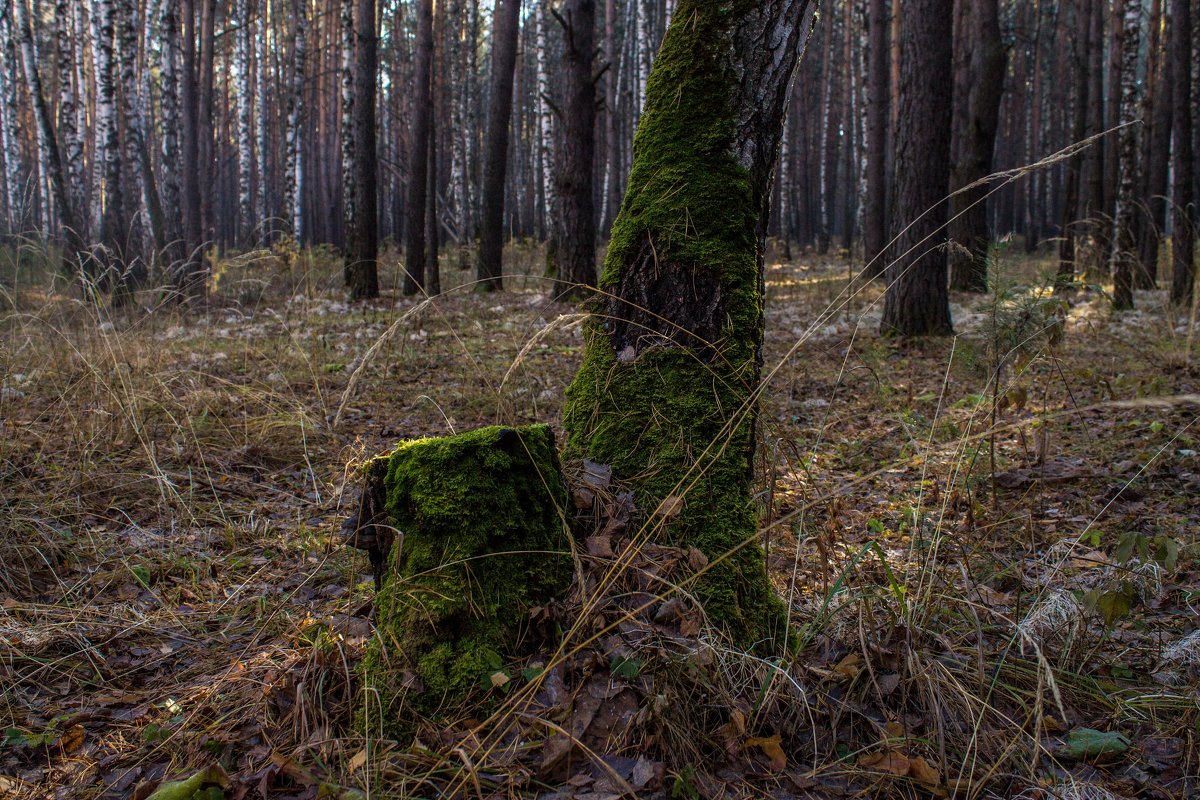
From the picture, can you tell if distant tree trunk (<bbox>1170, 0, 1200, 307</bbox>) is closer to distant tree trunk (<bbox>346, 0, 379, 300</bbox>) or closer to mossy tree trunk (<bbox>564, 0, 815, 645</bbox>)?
mossy tree trunk (<bbox>564, 0, 815, 645</bbox>)

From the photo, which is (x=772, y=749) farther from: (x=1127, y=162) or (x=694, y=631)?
(x=1127, y=162)

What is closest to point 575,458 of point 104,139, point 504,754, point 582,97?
point 504,754

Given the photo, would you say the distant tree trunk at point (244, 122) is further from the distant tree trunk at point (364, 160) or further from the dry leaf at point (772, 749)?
the dry leaf at point (772, 749)

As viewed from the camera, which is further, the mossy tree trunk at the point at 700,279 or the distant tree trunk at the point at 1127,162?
the distant tree trunk at the point at 1127,162

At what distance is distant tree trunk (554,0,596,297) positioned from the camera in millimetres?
9625

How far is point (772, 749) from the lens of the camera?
1.77 meters

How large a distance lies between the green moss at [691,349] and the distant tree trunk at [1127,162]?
8316 millimetres

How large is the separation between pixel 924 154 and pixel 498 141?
22.2 feet

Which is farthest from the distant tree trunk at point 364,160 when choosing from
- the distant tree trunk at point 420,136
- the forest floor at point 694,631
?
the forest floor at point 694,631

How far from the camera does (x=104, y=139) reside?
10.7 m

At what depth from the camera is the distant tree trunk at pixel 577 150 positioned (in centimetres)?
962

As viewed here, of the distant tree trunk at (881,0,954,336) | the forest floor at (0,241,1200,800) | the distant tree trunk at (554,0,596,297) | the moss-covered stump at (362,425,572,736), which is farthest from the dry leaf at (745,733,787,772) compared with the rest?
the distant tree trunk at (554,0,596,297)

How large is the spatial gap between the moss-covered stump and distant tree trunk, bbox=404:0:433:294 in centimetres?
960

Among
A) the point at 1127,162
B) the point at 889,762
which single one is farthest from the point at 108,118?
the point at 1127,162
